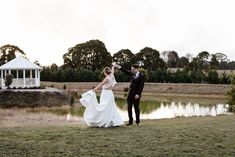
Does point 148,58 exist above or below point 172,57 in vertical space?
below

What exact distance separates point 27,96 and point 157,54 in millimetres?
55919

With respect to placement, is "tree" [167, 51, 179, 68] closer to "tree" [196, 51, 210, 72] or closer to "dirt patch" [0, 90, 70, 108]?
"tree" [196, 51, 210, 72]

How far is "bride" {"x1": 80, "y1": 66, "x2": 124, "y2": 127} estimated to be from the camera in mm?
12312

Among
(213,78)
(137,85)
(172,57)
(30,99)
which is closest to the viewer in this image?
(137,85)

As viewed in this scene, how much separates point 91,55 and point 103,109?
76602 mm

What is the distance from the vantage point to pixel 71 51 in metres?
92.3

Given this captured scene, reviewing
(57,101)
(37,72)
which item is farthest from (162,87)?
(57,101)

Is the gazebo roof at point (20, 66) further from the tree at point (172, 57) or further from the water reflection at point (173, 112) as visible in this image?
the tree at point (172, 57)

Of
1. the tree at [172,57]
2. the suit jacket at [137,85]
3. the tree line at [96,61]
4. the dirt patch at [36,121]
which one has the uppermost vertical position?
the tree at [172,57]

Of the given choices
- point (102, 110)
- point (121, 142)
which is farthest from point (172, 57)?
point (121, 142)

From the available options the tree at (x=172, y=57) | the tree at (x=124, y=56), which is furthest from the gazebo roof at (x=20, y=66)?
the tree at (x=172, y=57)

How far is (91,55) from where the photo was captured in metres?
88.6

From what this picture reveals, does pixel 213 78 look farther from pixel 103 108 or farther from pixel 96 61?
pixel 103 108

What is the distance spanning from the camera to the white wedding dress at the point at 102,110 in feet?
40.4
